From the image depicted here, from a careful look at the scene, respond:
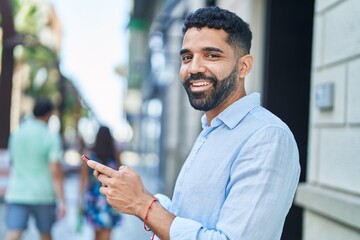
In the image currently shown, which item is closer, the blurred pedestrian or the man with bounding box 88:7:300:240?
the man with bounding box 88:7:300:240

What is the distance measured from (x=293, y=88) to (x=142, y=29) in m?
19.5

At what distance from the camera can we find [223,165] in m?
1.63

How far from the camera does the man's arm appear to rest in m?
1.61

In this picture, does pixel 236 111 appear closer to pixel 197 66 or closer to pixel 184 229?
pixel 197 66

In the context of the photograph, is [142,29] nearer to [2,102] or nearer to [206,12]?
[2,102]

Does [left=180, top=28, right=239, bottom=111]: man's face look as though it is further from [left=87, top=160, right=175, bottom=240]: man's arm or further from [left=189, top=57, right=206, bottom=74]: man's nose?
[left=87, top=160, right=175, bottom=240]: man's arm

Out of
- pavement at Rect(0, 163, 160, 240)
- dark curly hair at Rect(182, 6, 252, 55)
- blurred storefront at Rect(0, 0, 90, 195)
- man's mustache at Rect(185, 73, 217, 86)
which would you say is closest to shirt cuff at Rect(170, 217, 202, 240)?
man's mustache at Rect(185, 73, 217, 86)

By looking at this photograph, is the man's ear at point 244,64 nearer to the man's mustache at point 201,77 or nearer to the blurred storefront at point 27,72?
the man's mustache at point 201,77

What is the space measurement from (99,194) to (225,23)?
178 inches

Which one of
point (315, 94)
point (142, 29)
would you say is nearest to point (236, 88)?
point (315, 94)

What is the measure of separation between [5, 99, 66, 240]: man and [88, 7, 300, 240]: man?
3425 mm

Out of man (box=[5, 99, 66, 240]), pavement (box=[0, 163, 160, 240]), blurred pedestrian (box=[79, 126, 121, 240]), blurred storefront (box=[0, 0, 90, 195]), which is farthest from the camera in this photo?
pavement (box=[0, 163, 160, 240])

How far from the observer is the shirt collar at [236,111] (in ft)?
5.67

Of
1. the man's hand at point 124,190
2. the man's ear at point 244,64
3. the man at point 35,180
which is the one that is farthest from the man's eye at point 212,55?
the man at point 35,180
